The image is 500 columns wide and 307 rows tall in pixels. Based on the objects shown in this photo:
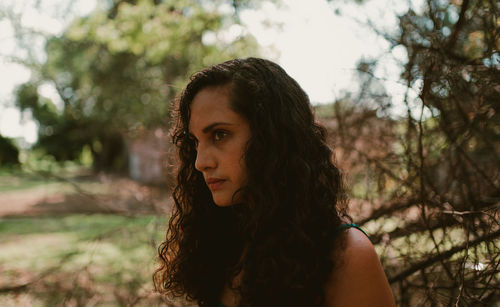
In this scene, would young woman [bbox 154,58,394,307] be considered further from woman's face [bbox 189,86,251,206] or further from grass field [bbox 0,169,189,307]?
grass field [bbox 0,169,189,307]

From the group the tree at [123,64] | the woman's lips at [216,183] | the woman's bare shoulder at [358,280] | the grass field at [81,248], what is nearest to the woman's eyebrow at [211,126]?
the woman's lips at [216,183]

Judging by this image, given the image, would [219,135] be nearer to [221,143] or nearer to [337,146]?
[221,143]

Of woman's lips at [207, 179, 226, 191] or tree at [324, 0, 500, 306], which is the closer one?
woman's lips at [207, 179, 226, 191]

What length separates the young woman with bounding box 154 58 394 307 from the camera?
4.91ft

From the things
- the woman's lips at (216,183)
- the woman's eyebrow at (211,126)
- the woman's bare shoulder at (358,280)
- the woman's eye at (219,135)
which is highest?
the woman's eyebrow at (211,126)

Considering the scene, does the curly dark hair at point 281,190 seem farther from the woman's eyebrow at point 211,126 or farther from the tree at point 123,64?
the tree at point 123,64

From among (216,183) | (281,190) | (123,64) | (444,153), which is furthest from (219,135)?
(123,64)

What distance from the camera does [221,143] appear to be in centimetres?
167

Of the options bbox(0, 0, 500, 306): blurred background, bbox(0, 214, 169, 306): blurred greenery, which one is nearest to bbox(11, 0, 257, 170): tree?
bbox(0, 0, 500, 306): blurred background

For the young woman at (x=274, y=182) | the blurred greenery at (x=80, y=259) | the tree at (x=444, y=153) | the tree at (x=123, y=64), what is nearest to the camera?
the young woman at (x=274, y=182)

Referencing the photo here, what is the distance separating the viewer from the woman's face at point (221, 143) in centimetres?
166

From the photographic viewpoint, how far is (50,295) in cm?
561

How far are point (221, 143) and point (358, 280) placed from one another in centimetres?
75

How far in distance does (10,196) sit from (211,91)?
19.6 metres
